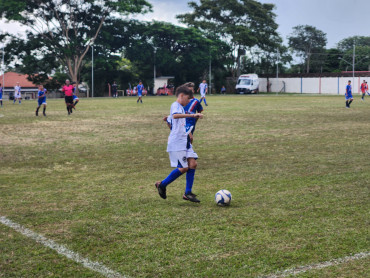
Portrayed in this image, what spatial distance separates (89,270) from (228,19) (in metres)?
73.8

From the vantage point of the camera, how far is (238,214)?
6.30 m

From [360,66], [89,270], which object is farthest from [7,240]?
[360,66]

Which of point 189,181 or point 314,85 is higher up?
point 314,85

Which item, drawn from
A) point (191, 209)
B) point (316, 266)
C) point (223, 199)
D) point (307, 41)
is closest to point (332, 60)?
Answer: point (307, 41)

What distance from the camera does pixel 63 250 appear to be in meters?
5.00

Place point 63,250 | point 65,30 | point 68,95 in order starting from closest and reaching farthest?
point 63,250
point 68,95
point 65,30

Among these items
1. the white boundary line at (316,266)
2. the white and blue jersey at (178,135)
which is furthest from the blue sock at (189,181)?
the white boundary line at (316,266)

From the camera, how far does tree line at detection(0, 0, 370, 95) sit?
194 ft

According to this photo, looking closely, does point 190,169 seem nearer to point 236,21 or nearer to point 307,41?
point 236,21

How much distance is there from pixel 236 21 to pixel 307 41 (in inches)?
1294

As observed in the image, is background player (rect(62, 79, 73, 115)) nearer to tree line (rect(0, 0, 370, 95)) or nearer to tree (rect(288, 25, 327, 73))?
tree line (rect(0, 0, 370, 95))

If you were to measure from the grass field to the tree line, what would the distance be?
4910 centimetres

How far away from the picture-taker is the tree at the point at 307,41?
100 meters

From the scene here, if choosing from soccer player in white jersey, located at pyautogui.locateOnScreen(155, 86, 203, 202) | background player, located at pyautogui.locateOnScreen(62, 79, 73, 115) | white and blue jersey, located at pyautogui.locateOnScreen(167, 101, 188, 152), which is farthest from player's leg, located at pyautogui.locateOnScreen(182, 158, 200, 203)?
background player, located at pyautogui.locateOnScreen(62, 79, 73, 115)
